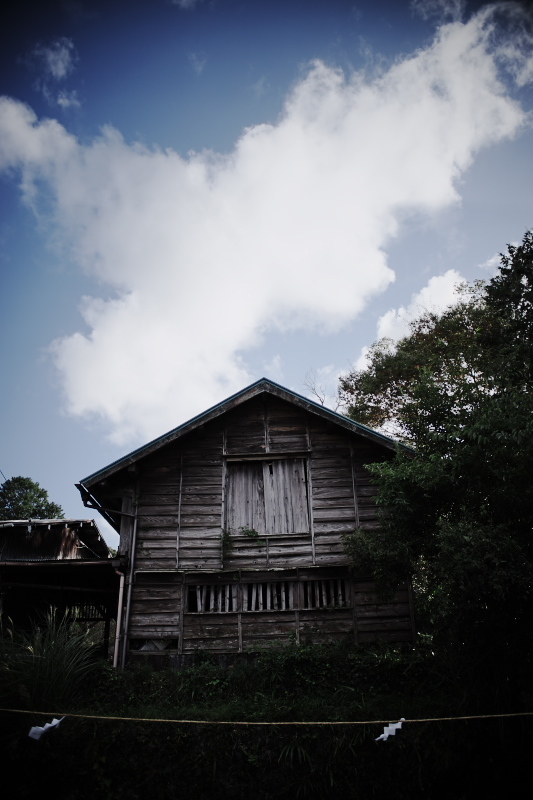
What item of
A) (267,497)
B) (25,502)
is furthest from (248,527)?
(25,502)

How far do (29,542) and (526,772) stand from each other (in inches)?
A: 771

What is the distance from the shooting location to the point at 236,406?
13617mm

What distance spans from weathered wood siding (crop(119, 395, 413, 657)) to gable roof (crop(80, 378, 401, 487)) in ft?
1.57

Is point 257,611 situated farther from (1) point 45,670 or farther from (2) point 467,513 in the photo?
(2) point 467,513

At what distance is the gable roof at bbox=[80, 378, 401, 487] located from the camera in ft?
41.4

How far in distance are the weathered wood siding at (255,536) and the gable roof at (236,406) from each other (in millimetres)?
477

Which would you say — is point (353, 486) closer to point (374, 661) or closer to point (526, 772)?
point (374, 661)

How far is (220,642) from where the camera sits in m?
11.7

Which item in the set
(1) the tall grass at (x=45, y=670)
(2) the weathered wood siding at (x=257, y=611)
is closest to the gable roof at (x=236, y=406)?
(2) the weathered wood siding at (x=257, y=611)

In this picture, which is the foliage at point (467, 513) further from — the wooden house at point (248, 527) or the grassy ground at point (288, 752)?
the wooden house at point (248, 527)

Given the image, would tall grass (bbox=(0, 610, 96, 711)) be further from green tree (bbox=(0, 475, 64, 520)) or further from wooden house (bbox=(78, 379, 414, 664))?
green tree (bbox=(0, 475, 64, 520))

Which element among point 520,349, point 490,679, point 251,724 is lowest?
point 251,724

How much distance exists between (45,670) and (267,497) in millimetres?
5905

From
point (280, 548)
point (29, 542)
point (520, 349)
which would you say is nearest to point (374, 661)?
point (280, 548)
